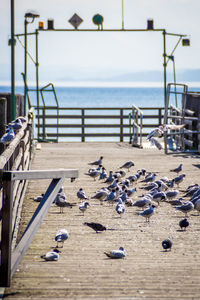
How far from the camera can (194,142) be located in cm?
1955

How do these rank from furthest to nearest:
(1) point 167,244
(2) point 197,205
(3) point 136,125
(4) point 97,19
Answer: (3) point 136,125
(4) point 97,19
(2) point 197,205
(1) point 167,244

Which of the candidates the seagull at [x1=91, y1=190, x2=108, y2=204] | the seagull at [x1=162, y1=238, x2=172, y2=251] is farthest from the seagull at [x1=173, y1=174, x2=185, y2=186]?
the seagull at [x1=162, y1=238, x2=172, y2=251]

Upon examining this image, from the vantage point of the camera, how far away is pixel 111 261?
6.25m

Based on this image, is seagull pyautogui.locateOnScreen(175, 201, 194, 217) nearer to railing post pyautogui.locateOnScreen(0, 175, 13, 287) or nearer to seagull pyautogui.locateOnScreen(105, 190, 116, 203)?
seagull pyautogui.locateOnScreen(105, 190, 116, 203)

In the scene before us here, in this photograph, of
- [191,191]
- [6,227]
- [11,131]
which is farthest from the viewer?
[191,191]

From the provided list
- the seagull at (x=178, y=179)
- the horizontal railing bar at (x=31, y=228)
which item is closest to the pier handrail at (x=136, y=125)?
the seagull at (x=178, y=179)

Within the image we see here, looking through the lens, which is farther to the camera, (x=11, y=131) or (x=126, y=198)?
(x=126, y=198)

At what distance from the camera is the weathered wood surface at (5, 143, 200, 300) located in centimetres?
523

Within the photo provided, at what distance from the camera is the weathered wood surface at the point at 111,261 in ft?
17.2

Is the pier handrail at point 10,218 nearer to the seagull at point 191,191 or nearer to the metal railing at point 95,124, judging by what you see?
the seagull at point 191,191

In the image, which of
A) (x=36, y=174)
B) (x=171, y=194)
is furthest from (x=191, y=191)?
(x=36, y=174)

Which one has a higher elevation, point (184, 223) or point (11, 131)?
point (11, 131)

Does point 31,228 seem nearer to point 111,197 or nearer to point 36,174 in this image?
point 36,174

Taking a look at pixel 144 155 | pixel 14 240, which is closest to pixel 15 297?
pixel 14 240
